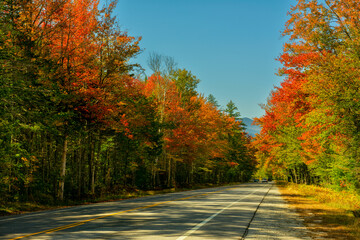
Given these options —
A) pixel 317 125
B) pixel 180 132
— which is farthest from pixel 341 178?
pixel 180 132

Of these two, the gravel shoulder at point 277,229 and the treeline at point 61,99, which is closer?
the gravel shoulder at point 277,229

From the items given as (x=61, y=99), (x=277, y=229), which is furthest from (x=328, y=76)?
(x=61, y=99)

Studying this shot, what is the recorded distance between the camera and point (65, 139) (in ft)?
62.4

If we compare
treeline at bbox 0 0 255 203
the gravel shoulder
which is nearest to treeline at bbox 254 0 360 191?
the gravel shoulder

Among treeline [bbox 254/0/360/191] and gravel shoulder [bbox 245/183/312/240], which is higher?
treeline [bbox 254/0/360/191]

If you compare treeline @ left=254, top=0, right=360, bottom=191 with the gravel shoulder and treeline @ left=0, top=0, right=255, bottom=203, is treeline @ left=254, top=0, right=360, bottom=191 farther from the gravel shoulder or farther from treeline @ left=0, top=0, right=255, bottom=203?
treeline @ left=0, top=0, right=255, bottom=203

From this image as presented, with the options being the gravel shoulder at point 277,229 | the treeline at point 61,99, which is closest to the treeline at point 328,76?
the gravel shoulder at point 277,229

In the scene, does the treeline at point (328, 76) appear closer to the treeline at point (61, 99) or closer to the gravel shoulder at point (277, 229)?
the gravel shoulder at point (277, 229)

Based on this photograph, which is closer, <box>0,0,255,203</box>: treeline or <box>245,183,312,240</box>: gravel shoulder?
<box>245,183,312,240</box>: gravel shoulder

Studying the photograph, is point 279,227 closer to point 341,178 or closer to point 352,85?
point 352,85

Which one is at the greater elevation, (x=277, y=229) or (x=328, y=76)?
(x=328, y=76)

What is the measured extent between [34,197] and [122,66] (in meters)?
9.51

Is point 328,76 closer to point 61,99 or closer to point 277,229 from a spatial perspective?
point 277,229

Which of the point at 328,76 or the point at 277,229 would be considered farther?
the point at 328,76
